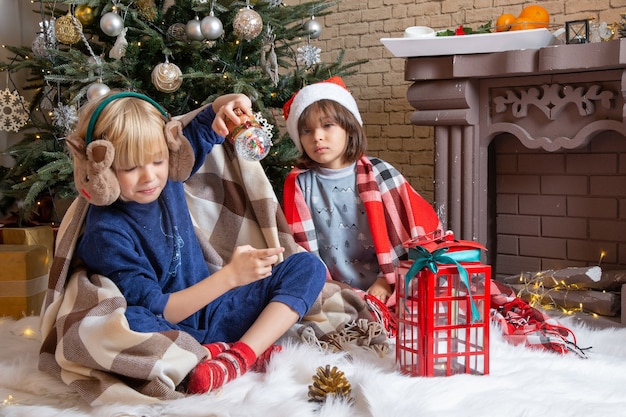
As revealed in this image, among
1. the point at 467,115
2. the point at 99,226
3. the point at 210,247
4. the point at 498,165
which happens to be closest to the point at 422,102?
the point at 467,115

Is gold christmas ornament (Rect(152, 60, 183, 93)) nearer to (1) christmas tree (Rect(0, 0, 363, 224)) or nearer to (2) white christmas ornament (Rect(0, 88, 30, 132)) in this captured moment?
(1) christmas tree (Rect(0, 0, 363, 224))

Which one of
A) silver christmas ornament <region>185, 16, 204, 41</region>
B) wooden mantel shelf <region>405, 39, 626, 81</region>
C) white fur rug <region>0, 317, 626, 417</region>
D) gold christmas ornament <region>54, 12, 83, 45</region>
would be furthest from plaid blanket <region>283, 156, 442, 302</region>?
gold christmas ornament <region>54, 12, 83, 45</region>

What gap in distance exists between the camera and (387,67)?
11.3 ft

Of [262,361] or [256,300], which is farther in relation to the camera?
[256,300]

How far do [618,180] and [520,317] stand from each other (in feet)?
3.19

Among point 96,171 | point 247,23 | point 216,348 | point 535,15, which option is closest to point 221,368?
point 216,348

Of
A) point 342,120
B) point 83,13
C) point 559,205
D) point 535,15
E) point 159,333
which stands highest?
point 83,13

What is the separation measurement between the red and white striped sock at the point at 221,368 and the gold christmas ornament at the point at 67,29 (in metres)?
1.71

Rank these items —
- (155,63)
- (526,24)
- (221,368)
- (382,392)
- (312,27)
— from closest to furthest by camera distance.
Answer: (382,392) < (221,368) < (526,24) < (155,63) < (312,27)

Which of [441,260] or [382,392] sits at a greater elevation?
[441,260]

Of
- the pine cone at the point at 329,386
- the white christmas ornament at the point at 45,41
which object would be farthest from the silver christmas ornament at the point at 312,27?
the pine cone at the point at 329,386

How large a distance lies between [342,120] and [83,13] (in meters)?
1.29

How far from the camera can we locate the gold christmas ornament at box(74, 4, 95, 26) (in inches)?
108

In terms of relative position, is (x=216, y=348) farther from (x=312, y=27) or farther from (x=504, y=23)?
(x=312, y=27)
